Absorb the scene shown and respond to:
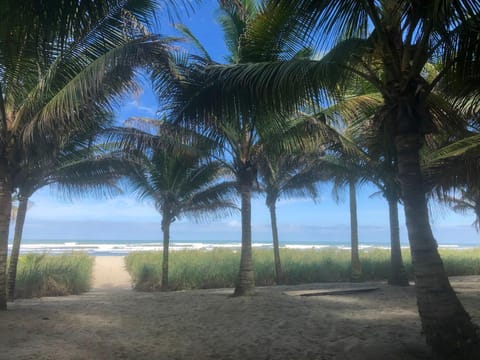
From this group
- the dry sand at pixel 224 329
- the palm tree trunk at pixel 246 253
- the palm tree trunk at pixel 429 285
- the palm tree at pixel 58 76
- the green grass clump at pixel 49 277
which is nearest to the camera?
the palm tree trunk at pixel 429 285

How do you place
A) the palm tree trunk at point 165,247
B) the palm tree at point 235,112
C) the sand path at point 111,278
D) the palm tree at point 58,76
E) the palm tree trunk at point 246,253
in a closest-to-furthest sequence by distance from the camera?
the palm tree at point 58,76 < the palm tree at point 235,112 < the palm tree trunk at point 246,253 < the palm tree trunk at point 165,247 < the sand path at point 111,278

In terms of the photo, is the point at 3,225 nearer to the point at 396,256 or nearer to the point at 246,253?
the point at 246,253

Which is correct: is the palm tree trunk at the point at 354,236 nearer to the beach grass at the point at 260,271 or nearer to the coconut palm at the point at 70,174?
the beach grass at the point at 260,271

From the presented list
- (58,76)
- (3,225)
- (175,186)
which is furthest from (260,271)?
(58,76)

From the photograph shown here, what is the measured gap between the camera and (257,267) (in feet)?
52.5

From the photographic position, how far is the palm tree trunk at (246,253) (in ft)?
32.6

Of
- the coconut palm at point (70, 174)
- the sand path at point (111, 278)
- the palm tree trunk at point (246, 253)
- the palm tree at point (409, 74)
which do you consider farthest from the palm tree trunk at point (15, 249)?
the palm tree at point (409, 74)

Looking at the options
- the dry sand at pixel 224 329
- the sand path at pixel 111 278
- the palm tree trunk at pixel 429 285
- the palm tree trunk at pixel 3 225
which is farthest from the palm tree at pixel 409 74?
the sand path at pixel 111 278

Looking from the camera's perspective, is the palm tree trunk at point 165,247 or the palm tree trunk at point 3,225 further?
the palm tree trunk at point 165,247

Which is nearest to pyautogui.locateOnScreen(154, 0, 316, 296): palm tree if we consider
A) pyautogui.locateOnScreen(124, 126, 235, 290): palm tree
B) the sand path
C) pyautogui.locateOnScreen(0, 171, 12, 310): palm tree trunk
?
pyautogui.locateOnScreen(124, 126, 235, 290): palm tree

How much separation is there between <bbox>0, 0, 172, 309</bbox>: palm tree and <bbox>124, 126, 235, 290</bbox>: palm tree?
430 centimetres

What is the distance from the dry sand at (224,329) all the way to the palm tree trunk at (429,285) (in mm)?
458

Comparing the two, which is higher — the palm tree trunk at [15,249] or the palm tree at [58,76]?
the palm tree at [58,76]

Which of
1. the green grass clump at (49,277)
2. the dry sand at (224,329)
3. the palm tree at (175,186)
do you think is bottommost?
the dry sand at (224,329)
